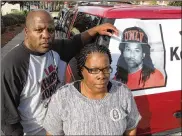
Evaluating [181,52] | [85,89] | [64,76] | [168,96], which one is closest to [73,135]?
[85,89]

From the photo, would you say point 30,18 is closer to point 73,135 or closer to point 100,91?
point 100,91

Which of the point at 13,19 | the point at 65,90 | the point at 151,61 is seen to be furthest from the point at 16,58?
the point at 13,19

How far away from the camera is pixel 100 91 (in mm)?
1744

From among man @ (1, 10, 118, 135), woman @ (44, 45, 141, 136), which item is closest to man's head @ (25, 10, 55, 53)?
man @ (1, 10, 118, 135)

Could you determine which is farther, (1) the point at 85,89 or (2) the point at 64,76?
(2) the point at 64,76

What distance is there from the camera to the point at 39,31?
6.37 ft

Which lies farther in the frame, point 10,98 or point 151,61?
point 151,61

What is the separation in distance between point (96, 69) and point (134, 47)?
0.63m

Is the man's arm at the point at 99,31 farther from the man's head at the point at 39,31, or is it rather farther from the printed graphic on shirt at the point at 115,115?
the printed graphic on shirt at the point at 115,115

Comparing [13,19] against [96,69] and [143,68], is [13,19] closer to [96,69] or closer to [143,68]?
[143,68]

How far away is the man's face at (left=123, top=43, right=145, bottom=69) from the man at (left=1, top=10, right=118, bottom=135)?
536 mm

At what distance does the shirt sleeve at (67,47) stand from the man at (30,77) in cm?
18

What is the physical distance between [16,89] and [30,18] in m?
0.48

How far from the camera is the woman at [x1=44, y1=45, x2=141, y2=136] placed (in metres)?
1.71
